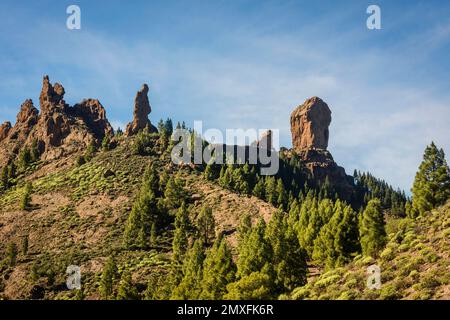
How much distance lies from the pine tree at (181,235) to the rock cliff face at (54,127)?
66.9 metres

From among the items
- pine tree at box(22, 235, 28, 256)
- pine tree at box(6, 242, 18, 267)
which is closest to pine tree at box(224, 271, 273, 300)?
pine tree at box(6, 242, 18, 267)

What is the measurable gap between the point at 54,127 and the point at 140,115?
30.6 m

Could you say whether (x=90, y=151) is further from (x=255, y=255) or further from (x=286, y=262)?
(x=286, y=262)

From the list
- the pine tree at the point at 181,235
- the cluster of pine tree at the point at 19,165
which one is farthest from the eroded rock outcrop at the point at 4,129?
the pine tree at the point at 181,235

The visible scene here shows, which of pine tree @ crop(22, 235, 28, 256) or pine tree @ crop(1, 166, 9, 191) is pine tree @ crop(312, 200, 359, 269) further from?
pine tree @ crop(1, 166, 9, 191)

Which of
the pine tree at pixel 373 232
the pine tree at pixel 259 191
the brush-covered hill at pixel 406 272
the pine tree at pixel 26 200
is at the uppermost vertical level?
the pine tree at pixel 259 191

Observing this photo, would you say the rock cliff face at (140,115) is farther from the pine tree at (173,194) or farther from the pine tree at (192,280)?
the pine tree at (192,280)

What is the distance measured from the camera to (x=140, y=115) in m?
161

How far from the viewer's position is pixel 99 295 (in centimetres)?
6888

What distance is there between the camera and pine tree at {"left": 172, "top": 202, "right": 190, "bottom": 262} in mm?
78250

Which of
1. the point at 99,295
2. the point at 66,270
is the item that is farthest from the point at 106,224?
the point at 99,295

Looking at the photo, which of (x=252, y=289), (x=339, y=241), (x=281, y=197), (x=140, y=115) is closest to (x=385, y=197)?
(x=281, y=197)

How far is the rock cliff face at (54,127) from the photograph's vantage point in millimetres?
152375
